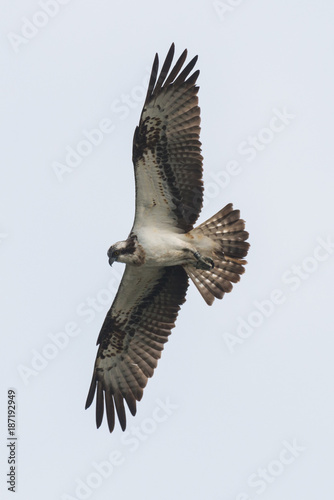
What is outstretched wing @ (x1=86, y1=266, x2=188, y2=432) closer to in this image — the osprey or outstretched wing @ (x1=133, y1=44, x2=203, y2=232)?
the osprey

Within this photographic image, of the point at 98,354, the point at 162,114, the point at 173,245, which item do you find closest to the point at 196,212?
the point at 173,245

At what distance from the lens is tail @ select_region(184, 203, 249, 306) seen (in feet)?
46.5

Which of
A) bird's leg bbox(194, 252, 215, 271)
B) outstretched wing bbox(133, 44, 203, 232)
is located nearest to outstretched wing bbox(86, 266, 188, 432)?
bird's leg bbox(194, 252, 215, 271)

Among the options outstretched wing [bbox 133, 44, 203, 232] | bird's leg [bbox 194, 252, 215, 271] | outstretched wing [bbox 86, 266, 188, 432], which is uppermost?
outstretched wing [bbox 133, 44, 203, 232]

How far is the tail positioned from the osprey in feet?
0.04

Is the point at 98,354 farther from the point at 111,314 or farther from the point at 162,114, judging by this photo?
the point at 162,114

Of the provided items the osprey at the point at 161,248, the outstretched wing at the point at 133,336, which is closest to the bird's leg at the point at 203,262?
the osprey at the point at 161,248

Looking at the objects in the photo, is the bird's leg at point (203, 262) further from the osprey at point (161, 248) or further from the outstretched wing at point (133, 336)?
the outstretched wing at point (133, 336)

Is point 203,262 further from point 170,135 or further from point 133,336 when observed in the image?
point 170,135

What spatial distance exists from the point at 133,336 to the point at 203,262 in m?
1.59

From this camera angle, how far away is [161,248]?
13.7 meters

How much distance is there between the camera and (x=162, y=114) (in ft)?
43.8

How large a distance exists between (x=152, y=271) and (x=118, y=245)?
96 cm

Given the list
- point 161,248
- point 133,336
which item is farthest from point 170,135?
point 133,336
